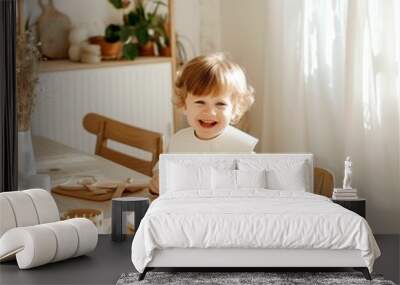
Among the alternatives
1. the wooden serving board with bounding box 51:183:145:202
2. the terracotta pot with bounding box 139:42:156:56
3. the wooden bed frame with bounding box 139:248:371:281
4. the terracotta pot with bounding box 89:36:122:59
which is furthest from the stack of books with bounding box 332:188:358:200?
the terracotta pot with bounding box 89:36:122:59

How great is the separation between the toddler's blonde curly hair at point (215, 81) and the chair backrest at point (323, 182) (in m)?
0.87

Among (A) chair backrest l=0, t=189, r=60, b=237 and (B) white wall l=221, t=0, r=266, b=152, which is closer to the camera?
(A) chair backrest l=0, t=189, r=60, b=237

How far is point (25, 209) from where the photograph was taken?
20.8 feet

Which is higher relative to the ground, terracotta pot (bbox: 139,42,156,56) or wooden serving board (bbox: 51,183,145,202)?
terracotta pot (bbox: 139,42,156,56)

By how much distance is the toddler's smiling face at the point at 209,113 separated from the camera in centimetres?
737

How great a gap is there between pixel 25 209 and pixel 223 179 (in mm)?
1541

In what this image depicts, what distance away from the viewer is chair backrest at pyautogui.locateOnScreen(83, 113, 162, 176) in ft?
26.2

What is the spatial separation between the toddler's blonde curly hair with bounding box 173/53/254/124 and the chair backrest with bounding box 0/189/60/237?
165 cm

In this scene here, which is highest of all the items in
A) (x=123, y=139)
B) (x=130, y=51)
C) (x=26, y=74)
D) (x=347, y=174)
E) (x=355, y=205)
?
(x=130, y=51)

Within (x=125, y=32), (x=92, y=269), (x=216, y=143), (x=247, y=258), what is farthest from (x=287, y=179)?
(x=125, y=32)

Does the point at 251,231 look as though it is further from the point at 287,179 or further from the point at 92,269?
the point at 287,179

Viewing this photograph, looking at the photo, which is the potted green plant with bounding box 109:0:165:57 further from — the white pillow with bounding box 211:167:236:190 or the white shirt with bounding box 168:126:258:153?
the white pillow with bounding box 211:167:236:190

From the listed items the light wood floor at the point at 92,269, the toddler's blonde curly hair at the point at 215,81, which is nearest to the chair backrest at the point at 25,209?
the light wood floor at the point at 92,269

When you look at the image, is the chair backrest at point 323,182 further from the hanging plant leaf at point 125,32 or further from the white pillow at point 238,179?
the hanging plant leaf at point 125,32
